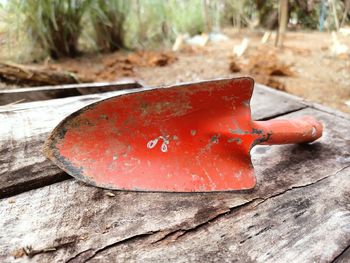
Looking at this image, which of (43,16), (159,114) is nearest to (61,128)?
(159,114)

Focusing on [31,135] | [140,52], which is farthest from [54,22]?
[31,135]

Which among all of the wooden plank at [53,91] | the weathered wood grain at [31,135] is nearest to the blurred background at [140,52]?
the wooden plank at [53,91]

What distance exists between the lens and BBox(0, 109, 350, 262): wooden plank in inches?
20.0

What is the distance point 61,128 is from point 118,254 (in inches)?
11.8

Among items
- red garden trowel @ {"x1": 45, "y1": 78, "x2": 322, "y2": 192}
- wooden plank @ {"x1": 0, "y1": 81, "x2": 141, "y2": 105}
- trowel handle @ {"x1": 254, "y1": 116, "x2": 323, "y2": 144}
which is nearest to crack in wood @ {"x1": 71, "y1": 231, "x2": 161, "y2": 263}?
red garden trowel @ {"x1": 45, "y1": 78, "x2": 322, "y2": 192}

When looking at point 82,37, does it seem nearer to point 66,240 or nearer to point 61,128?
point 61,128

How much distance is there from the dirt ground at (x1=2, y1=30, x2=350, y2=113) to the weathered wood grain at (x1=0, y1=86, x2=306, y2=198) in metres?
1.12

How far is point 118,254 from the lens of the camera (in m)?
0.50

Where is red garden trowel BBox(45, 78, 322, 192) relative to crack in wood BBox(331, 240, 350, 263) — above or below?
above

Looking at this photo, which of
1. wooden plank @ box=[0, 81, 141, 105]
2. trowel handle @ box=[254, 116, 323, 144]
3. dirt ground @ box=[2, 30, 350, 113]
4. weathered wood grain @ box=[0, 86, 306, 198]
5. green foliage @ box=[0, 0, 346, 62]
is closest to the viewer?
weathered wood grain @ box=[0, 86, 306, 198]

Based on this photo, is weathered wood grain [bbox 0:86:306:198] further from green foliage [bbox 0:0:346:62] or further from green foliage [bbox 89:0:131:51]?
green foliage [bbox 89:0:131:51]

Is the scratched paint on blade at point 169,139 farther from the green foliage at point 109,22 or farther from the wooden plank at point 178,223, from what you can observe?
the green foliage at point 109,22

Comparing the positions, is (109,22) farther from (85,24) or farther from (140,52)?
(140,52)

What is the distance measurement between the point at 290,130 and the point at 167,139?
340mm
